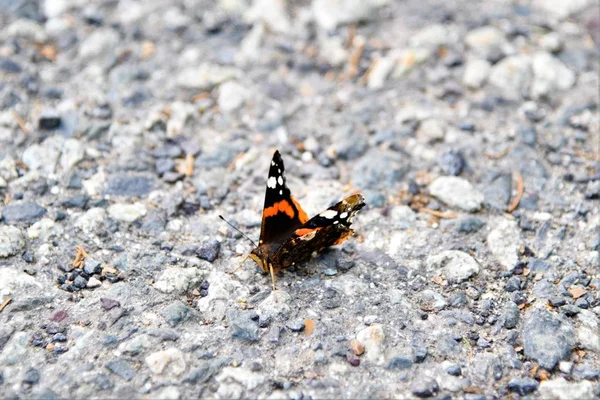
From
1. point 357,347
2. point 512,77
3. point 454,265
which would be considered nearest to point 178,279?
point 357,347

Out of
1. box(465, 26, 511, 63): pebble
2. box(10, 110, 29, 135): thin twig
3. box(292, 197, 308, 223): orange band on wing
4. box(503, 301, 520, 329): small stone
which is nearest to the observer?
box(503, 301, 520, 329): small stone

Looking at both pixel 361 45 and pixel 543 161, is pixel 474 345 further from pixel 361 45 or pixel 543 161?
pixel 361 45

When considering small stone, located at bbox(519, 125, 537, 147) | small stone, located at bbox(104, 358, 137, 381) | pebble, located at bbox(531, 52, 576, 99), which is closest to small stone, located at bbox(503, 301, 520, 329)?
small stone, located at bbox(519, 125, 537, 147)

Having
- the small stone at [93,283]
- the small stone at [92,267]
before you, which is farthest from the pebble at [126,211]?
the small stone at [93,283]

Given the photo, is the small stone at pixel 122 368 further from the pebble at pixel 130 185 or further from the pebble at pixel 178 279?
the pebble at pixel 130 185

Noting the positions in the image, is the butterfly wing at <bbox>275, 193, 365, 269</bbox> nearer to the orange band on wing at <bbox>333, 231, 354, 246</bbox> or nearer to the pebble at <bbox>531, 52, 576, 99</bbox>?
the orange band on wing at <bbox>333, 231, 354, 246</bbox>
